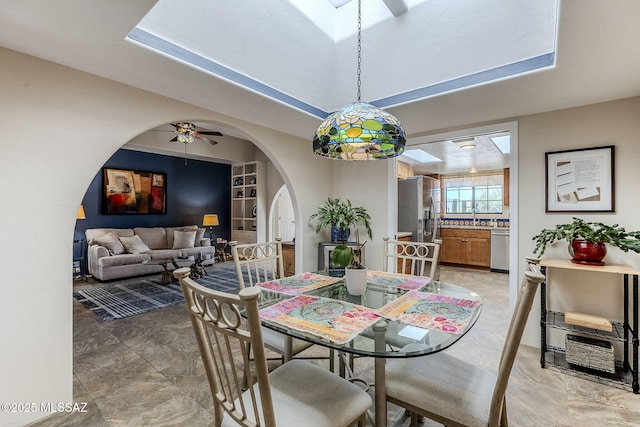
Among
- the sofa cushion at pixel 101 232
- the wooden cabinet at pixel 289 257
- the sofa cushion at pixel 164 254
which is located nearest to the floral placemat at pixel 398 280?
the wooden cabinet at pixel 289 257

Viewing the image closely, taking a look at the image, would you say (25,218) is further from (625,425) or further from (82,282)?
(82,282)

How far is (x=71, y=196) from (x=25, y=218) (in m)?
0.26

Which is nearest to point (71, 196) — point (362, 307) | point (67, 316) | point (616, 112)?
point (67, 316)

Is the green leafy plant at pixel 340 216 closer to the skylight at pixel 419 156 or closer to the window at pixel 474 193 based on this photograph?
the skylight at pixel 419 156

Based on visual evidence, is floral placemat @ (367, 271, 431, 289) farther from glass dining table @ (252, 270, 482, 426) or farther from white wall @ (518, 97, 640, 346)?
white wall @ (518, 97, 640, 346)

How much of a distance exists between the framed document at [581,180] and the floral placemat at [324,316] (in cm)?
230

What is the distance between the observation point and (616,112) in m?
2.41

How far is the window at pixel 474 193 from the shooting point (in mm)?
6727

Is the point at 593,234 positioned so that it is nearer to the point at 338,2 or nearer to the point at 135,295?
the point at 338,2

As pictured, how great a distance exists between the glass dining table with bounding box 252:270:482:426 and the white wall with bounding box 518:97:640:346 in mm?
1468

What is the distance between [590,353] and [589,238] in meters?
0.90

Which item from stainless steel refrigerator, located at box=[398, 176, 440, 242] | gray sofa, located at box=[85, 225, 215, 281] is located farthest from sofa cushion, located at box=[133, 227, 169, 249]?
stainless steel refrigerator, located at box=[398, 176, 440, 242]

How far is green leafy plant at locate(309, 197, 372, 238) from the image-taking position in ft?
12.5

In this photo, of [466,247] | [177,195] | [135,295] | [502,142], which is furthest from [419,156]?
[177,195]
